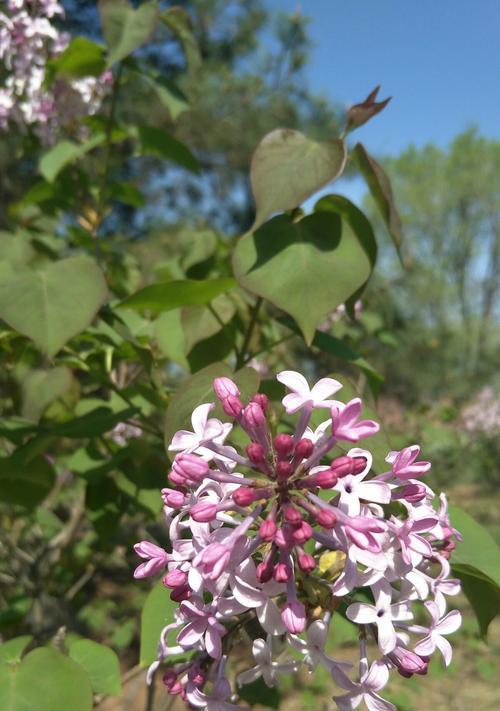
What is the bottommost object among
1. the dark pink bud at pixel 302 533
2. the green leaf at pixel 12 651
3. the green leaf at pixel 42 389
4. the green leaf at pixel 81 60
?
the green leaf at pixel 12 651

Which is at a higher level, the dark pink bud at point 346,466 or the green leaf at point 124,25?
the green leaf at point 124,25

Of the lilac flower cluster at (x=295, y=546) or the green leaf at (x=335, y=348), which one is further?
the green leaf at (x=335, y=348)

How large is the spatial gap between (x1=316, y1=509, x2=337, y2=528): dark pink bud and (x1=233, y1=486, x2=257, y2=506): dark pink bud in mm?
80

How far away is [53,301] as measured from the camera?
1.06 meters

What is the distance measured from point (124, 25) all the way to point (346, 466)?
1.38 meters

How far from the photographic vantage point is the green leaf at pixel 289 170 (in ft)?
3.29

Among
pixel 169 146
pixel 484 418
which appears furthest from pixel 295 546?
pixel 484 418

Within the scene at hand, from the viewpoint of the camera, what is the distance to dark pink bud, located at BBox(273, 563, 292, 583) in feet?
2.22

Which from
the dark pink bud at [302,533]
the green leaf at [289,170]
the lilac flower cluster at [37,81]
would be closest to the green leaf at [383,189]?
the green leaf at [289,170]

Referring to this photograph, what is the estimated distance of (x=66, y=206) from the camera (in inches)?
86.2

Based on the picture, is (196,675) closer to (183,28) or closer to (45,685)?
(45,685)

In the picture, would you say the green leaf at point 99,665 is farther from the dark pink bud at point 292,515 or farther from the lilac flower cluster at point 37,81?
the lilac flower cluster at point 37,81

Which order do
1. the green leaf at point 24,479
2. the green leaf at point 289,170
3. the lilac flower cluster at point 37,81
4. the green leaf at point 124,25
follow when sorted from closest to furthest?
the green leaf at point 289,170
the green leaf at point 24,479
the green leaf at point 124,25
the lilac flower cluster at point 37,81

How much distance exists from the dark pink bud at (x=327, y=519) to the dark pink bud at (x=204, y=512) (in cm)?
12
